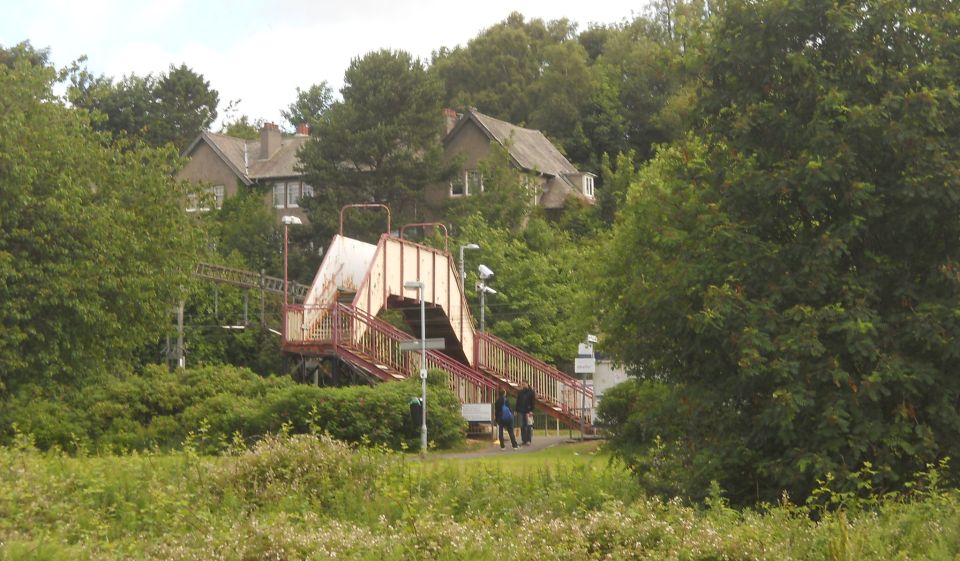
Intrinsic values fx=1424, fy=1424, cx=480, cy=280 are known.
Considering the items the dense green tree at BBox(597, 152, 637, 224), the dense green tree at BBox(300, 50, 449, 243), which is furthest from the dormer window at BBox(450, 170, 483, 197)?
the dense green tree at BBox(597, 152, 637, 224)

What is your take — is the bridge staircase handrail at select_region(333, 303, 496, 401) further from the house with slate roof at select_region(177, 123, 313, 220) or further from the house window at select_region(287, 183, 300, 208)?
the house window at select_region(287, 183, 300, 208)

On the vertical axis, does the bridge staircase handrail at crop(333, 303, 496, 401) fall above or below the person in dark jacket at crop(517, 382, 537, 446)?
above

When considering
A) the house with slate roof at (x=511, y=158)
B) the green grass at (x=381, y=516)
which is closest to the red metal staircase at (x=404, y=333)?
the green grass at (x=381, y=516)

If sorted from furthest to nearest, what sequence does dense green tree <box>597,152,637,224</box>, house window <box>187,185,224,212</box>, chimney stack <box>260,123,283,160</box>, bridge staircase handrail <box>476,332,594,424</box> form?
1. chimney stack <box>260,123,283,160</box>
2. dense green tree <box>597,152,637,224</box>
3. bridge staircase handrail <box>476,332,594,424</box>
4. house window <box>187,185,224,212</box>

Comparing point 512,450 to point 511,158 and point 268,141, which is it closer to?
point 511,158

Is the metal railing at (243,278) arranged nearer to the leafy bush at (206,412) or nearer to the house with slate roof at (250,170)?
the leafy bush at (206,412)

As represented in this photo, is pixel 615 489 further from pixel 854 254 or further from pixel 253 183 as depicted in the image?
pixel 253 183

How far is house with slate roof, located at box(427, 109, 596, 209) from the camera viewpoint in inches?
2849

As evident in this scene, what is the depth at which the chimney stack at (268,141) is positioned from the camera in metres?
78.8

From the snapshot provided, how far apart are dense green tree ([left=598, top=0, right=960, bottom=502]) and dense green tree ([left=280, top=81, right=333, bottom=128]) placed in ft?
320

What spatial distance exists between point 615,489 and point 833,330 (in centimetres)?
357

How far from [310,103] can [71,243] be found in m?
83.5

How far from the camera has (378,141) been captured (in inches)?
2645

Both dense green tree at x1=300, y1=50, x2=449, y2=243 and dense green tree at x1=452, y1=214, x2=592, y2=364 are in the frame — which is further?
dense green tree at x1=300, y1=50, x2=449, y2=243
